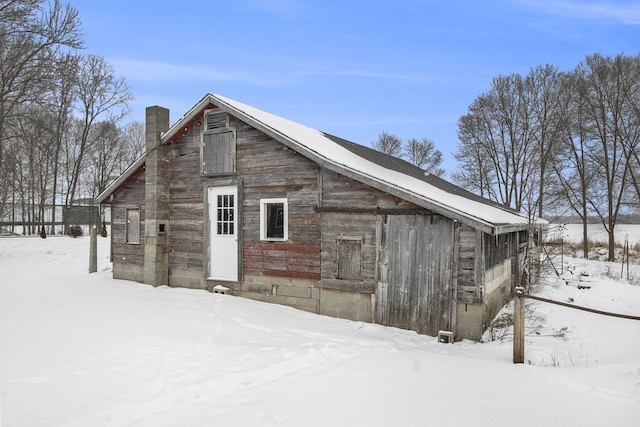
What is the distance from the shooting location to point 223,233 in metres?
11.9

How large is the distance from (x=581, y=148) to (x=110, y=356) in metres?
33.0

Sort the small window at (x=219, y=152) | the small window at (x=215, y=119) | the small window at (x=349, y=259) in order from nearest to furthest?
1. the small window at (x=349, y=259)
2. the small window at (x=219, y=152)
3. the small window at (x=215, y=119)

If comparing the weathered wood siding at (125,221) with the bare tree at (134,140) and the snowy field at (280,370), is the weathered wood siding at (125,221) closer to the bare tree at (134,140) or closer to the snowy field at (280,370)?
the snowy field at (280,370)

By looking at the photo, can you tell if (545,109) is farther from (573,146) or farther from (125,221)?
(125,221)

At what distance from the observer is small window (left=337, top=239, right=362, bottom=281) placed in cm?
968

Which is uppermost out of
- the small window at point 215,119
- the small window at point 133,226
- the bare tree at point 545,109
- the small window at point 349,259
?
the bare tree at point 545,109

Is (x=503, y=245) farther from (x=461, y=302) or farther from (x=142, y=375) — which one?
(x=142, y=375)

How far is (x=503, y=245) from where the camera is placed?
454 inches

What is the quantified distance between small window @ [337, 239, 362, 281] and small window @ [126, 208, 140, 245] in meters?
7.47

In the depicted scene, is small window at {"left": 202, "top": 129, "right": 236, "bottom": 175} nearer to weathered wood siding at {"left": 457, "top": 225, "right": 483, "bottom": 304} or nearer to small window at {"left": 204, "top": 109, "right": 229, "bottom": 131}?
small window at {"left": 204, "top": 109, "right": 229, "bottom": 131}

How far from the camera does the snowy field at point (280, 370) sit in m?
4.43

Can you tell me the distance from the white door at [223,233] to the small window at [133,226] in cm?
330

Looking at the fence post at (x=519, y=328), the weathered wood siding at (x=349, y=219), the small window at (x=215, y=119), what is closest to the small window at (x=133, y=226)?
the small window at (x=215, y=119)

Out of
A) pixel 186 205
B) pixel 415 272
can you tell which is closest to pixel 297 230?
pixel 415 272
